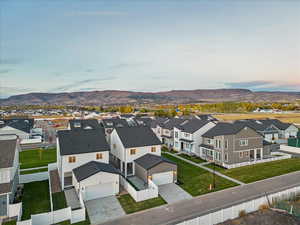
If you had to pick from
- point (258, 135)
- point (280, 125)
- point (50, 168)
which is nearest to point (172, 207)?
point (50, 168)

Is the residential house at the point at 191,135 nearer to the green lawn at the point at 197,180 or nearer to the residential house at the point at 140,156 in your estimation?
the green lawn at the point at 197,180

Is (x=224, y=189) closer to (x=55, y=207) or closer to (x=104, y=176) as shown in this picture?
(x=104, y=176)

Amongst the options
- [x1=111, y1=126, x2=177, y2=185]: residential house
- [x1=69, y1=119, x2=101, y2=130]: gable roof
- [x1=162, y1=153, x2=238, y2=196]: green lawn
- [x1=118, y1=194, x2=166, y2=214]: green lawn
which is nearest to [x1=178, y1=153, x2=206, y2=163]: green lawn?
[x1=162, y1=153, x2=238, y2=196]: green lawn

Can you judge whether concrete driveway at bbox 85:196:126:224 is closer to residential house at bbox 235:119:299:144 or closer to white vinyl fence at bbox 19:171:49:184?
white vinyl fence at bbox 19:171:49:184

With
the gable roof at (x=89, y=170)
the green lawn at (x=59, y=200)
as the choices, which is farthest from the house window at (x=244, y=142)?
the green lawn at (x=59, y=200)

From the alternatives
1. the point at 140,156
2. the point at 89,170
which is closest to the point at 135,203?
the point at 89,170

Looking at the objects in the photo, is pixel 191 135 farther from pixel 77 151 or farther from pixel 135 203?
pixel 77 151

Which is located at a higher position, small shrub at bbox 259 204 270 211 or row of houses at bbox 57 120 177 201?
row of houses at bbox 57 120 177 201
